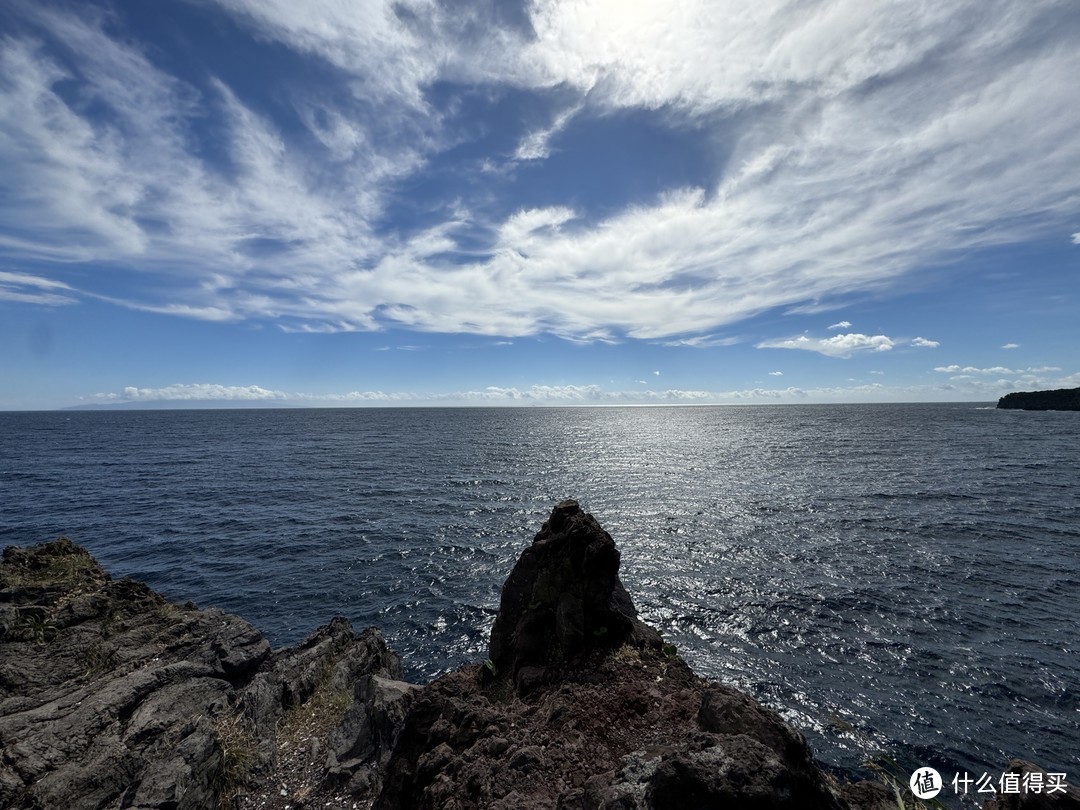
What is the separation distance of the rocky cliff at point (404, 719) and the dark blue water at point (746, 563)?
8.39 metres

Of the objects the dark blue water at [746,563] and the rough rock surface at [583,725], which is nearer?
the rough rock surface at [583,725]

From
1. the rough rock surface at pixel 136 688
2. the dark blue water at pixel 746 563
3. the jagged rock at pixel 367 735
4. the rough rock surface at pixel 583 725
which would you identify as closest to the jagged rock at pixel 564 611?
the rough rock surface at pixel 583 725

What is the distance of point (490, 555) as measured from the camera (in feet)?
118

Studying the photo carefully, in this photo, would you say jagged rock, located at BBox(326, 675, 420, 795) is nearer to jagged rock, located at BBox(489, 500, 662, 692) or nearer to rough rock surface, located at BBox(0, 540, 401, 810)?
rough rock surface, located at BBox(0, 540, 401, 810)

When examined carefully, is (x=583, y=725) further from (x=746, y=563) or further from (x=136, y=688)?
(x=746, y=563)

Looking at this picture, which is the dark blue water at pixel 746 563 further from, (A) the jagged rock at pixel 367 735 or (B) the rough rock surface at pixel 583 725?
(B) the rough rock surface at pixel 583 725

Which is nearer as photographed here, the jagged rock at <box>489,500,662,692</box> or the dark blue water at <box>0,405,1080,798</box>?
the jagged rock at <box>489,500,662,692</box>

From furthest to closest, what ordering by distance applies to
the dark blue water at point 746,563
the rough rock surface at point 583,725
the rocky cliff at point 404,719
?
the dark blue water at point 746,563 < the rocky cliff at point 404,719 < the rough rock surface at point 583,725

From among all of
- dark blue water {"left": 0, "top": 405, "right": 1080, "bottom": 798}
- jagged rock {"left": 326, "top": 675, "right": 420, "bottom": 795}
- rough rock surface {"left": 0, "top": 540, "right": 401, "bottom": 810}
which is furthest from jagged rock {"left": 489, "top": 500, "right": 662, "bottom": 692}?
dark blue water {"left": 0, "top": 405, "right": 1080, "bottom": 798}

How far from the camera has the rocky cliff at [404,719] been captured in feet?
22.6

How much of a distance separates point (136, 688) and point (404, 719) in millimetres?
7819

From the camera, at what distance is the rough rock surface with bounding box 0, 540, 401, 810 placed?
10375mm

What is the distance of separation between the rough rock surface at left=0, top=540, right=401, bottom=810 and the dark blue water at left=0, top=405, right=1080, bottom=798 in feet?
21.3

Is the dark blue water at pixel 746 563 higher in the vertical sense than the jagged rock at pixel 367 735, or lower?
lower
